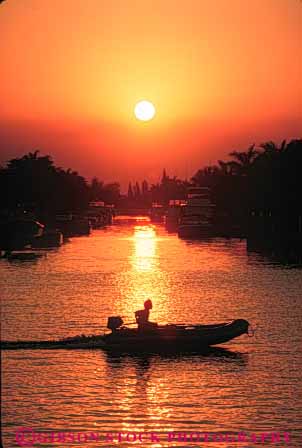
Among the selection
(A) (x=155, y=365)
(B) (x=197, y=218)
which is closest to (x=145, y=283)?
(A) (x=155, y=365)

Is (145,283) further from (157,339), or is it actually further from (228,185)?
(228,185)

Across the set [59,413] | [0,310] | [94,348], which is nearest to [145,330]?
[94,348]

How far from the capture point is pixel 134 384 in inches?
1174

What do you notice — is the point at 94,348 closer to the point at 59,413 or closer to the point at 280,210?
the point at 59,413

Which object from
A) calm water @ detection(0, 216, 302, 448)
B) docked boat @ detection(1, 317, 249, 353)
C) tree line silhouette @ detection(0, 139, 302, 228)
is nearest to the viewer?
calm water @ detection(0, 216, 302, 448)

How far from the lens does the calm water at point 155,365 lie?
2533 centimetres

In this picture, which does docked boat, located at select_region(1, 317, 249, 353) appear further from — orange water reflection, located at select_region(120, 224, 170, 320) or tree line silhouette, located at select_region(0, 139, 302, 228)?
tree line silhouette, located at select_region(0, 139, 302, 228)

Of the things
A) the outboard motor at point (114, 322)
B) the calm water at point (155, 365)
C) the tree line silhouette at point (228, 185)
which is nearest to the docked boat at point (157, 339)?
the outboard motor at point (114, 322)

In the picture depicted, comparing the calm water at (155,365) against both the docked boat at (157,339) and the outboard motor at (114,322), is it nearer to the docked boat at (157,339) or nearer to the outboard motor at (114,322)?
the docked boat at (157,339)

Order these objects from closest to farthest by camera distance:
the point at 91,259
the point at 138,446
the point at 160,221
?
the point at 138,446 → the point at 91,259 → the point at 160,221

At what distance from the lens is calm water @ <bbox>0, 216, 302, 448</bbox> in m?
25.3

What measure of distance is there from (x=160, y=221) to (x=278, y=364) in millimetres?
160954

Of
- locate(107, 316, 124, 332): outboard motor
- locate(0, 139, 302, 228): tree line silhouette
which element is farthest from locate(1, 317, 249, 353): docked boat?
locate(0, 139, 302, 228): tree line silhouette

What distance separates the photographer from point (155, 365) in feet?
105
